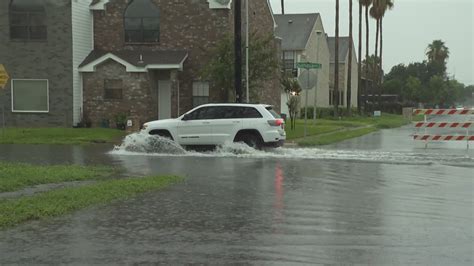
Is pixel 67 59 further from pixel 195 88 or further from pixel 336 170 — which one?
pixel 336 170

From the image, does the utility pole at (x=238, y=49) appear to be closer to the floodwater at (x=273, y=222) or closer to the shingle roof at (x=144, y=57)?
the shingle roof at (x=144, y=57)

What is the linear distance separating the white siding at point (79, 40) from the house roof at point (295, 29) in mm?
28257

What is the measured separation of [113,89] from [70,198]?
68.3 ft

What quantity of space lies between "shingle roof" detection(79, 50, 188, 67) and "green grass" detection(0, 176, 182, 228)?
58.9ft

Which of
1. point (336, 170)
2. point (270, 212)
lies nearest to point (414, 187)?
point (336, 170)

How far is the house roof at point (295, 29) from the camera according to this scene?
58.3m

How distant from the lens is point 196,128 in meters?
20.2

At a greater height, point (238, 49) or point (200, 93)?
point (238, 49)

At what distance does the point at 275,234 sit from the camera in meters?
7.90

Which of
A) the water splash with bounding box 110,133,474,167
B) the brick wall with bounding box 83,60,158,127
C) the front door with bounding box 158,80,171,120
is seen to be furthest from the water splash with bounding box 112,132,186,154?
the front door with bounding box 158,80,171,120

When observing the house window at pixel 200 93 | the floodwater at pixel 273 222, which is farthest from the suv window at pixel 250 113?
the house window at pixel 200 93

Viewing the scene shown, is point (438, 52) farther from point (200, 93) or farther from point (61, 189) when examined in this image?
point (61, 189)

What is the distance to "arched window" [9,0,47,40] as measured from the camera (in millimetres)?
30562

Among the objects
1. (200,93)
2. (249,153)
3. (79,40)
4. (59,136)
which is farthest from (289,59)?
(249,153)
